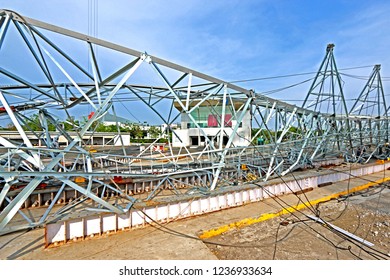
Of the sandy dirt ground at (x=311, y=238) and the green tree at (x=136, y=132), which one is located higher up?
the green tree at (x=136, y=132)

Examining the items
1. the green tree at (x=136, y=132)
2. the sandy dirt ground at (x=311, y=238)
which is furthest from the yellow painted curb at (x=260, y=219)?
the green tree at (x=136, y=132)

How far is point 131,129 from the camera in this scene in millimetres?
59344

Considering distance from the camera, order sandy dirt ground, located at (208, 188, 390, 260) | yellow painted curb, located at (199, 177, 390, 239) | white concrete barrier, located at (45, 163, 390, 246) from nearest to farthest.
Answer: sandy dirt ground, located at (208, 188, 390, 260)
white concrete barrier, located at (45, 163, 390, 246)
yellow painted curb, located at (199, 177, 390, 239)

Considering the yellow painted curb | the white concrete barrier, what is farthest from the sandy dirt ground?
the white concrete barrier

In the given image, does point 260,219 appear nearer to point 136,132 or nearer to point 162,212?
point 162,212

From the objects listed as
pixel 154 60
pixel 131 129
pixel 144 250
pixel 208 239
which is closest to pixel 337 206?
pixel 208 239

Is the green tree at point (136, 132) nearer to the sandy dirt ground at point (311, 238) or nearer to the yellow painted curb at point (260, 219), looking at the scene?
the yellow painted curb at point (260, 219)

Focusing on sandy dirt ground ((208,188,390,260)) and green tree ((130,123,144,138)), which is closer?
sandy dirt ground ((208,188,390,260))

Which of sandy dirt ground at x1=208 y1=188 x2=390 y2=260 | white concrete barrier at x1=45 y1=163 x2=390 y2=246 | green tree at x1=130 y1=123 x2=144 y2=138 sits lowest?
sandy dirt ground at x1=208 y1=188 x2=390 y2=260

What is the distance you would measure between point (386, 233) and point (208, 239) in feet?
16.6

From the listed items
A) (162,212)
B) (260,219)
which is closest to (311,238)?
(260,219)

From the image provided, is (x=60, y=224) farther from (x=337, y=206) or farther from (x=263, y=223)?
(x=337, y=206)

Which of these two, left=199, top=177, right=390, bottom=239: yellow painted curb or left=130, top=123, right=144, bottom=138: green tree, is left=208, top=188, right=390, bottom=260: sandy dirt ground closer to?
left=199, top=177, right=390, bottom=239: yellow painted curb

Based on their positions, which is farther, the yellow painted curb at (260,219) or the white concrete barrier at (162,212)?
the yellow painted curb at (260,219)
